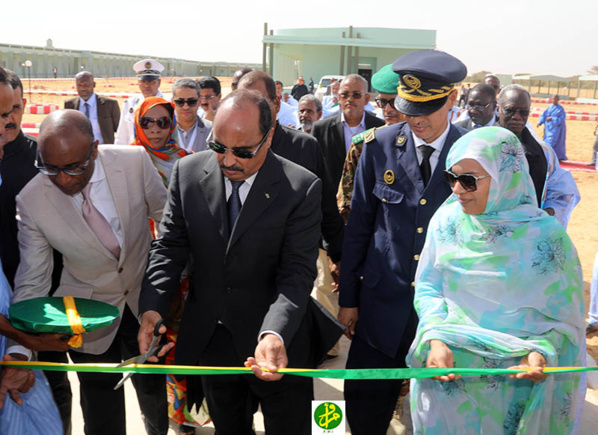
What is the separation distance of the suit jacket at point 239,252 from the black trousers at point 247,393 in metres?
0.09

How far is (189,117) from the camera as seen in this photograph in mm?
5594

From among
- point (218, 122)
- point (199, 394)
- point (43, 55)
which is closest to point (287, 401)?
point (199, 394)

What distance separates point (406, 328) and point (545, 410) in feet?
2.77

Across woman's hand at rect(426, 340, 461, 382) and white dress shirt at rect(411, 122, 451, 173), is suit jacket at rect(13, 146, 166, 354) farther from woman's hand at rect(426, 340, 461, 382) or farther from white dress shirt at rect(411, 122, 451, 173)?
woman's hand at rect(426, 340, 461, 382)

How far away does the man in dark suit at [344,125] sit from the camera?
573cm

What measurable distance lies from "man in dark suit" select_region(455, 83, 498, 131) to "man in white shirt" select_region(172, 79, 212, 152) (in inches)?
108

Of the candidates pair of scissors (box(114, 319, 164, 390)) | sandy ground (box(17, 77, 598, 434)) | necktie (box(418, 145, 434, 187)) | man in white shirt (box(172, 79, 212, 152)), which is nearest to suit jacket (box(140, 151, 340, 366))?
pair of scissors (box(114, 319, 164, 390))

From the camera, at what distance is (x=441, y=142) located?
3.07 metres

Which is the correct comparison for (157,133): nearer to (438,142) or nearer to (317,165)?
(317,165)

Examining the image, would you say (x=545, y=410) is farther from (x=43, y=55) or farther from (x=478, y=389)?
(x=43, y=55)

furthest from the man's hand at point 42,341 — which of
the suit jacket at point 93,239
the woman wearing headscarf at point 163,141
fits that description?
the woman wearing headscarf at point 163,141

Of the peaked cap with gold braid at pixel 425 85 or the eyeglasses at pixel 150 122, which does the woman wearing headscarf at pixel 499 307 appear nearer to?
the peaked cap with gold braid at pixel 425 85

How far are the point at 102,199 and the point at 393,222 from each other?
63.0 inches

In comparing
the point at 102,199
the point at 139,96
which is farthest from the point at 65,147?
the point at 139,96
